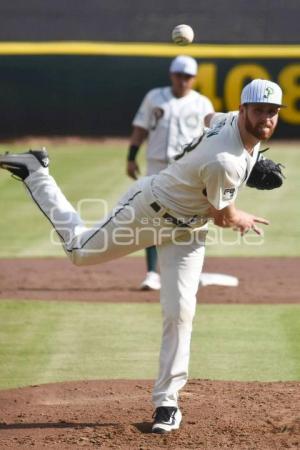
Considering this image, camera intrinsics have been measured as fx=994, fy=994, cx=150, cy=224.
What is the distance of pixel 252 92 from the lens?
5.16 m

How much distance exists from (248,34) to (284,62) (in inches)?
49.5

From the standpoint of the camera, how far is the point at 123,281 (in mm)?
9789

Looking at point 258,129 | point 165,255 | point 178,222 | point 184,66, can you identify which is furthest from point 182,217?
point 184,66

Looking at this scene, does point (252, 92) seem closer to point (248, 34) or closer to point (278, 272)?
point (278, 272)

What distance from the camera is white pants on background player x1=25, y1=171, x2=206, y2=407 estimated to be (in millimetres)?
5410

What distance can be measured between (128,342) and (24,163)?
200 cm

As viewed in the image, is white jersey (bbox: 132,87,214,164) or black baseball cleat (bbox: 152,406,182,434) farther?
white jersey (bbox: 132,87,214,164)

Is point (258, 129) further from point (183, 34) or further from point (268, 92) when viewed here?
point (183, 34)

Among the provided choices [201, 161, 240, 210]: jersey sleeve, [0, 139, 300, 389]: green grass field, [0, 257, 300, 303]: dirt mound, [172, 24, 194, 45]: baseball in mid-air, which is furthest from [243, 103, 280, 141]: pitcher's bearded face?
[0, 257, 300, 303]: dirt mound

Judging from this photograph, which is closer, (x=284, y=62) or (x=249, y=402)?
(x=249, y=402)

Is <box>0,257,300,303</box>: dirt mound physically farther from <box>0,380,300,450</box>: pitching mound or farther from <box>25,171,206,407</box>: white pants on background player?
<box>25,171,206,407</box>: white pants on background player

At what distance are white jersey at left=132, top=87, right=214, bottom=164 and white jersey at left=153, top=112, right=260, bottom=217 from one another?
3713 millimetres

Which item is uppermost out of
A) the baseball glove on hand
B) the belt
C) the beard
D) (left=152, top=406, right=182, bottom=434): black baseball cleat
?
the beard

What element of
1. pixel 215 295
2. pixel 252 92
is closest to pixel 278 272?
pixel 215 295
